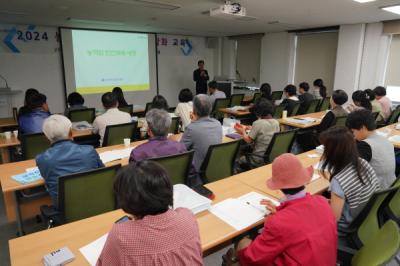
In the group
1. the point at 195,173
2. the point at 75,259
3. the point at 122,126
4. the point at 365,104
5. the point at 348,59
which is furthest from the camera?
the point at 348,59

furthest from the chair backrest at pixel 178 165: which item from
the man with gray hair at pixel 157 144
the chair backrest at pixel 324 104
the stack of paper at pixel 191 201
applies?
the chair backrest at pixel 324 104

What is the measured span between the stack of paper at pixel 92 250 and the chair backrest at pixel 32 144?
207 centimetres

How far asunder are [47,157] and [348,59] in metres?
7.37

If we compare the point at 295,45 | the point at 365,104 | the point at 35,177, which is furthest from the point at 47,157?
the point at 295,45

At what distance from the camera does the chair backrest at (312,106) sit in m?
5.86

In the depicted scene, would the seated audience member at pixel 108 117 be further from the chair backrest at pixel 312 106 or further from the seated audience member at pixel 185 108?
the chair backrest at pixel 312 106

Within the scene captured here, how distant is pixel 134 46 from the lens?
8.48 metres

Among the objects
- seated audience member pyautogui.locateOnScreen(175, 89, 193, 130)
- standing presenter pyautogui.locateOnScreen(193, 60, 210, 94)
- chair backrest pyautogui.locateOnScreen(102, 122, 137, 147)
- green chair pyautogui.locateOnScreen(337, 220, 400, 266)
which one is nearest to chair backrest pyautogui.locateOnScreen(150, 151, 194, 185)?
green chair pyautogui.locateOnScreen(337, 220, 400, 266)

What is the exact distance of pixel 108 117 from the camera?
372 centimetres

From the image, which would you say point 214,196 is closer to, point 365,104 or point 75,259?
point 75,259

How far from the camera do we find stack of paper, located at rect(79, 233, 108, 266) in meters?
1.32

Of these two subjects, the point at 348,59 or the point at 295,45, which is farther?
the point at 295,45

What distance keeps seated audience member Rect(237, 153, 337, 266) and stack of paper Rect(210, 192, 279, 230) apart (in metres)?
0.26

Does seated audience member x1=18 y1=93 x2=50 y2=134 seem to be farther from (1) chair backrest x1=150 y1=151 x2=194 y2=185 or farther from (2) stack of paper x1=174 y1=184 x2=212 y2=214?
(2) stack of paper x1=174 y1=184 x2=212 y2=214
